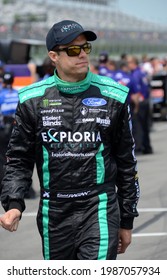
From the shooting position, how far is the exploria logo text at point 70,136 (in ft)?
14.5

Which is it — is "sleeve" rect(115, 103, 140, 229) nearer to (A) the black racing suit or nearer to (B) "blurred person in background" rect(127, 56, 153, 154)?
(A) the black racing suit

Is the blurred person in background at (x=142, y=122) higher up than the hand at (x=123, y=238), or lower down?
lower down

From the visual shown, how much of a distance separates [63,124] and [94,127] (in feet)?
0.56

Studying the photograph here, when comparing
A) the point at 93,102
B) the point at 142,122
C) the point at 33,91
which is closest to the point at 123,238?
the point at 93,102

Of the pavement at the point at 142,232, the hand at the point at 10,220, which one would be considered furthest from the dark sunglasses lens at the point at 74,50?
the pavement at the point at 142,232

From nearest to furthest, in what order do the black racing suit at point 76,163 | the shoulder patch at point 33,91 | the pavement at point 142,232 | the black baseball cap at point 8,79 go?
the black racing suit at point 76,163 → the shoulder patch at point 33,91 → the pavement at point 142,232 → the black baseball cap at point 8,79

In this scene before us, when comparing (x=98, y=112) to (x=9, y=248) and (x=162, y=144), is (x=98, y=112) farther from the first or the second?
(x=162, y=144)

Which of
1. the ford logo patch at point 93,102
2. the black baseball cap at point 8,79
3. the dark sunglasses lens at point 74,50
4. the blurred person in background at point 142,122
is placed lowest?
the blurred person in background at point 142,122

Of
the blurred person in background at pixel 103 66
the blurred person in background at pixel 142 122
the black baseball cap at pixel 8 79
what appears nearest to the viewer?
the black baseball cap at pixel 8 79

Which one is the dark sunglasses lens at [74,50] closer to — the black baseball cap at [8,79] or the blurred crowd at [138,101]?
the black baseball cap at [8,79]

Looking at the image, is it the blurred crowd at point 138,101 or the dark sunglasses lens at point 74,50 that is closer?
the dark sunglasses lens at point 74,50

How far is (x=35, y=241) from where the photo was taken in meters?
8.61
